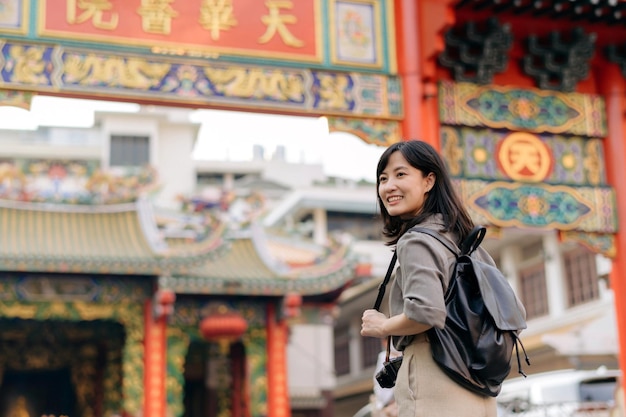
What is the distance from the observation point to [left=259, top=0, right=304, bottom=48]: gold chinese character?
7.21 metres

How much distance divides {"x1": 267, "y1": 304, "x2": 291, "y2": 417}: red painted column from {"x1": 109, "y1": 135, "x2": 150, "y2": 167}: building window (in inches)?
513

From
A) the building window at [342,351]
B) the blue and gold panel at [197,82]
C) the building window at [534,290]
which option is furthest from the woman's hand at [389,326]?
the building window at [342,351]

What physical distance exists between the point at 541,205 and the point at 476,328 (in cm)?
547

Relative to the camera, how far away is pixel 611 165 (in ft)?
26.1

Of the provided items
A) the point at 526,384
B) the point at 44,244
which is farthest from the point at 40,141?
the point at 526,384

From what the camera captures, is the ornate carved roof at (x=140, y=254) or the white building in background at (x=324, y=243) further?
the white building in background at (x=324, y=243)

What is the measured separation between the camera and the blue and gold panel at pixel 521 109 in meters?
7.58

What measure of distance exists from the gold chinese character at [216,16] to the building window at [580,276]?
12.1 meters

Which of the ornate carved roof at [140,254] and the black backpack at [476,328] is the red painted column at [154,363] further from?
the black backpack at [476,328]

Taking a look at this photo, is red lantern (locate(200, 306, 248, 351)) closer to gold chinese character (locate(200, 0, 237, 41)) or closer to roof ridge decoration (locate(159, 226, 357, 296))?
roof ridge decoration (locate(159, 226, 357, 296))

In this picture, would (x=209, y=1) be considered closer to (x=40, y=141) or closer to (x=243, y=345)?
(x=243, y=345)

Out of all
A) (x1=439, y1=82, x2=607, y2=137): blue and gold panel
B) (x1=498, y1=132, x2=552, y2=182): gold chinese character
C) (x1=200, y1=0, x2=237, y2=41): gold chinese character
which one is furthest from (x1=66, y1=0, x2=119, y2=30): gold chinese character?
(x1=498, y1=132, x2=552, y2=182): gold chinese character

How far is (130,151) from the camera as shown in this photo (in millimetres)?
27734

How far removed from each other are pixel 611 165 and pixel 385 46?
221cm
